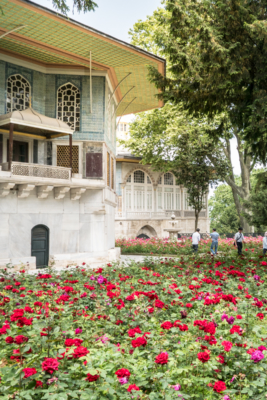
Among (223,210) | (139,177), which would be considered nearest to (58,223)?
(139,177)

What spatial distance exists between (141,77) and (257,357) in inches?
558

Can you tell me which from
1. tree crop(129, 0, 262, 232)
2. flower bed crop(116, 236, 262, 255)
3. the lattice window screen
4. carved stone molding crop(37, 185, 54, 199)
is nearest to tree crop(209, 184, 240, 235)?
flower bed crop(116, 236, 262, 255)

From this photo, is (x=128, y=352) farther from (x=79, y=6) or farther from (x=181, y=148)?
(x=181, y=148)

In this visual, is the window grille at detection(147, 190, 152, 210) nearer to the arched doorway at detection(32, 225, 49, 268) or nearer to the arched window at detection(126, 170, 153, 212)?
the arched window at detection(126, 170, 153, 212)

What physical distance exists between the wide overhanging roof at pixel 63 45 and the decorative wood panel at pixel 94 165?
3307 millimetres

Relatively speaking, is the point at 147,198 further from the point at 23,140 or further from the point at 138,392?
the point at 138,392

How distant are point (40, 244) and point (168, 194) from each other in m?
20.0

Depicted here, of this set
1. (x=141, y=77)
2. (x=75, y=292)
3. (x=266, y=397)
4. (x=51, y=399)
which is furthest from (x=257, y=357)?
(x=141, y=77)

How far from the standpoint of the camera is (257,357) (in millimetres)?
2871

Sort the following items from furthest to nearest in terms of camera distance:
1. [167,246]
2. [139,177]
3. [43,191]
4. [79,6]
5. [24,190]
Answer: [139,177] → [167,246] → [43,191] → [24,190] → [79,6]

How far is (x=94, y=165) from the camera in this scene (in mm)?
14609

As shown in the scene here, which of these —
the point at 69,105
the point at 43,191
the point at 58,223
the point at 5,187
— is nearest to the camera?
the point at 5,187

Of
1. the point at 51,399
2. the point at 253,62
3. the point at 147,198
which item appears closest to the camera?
the point at 51,399

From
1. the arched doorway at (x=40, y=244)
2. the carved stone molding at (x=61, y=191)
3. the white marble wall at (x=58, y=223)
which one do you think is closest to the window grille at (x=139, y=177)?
the white marble wall at (x=58, y=223)
